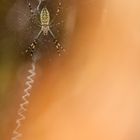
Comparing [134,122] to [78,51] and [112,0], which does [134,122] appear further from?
[112,0]

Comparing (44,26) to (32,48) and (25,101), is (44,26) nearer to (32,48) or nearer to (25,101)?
(32,48)

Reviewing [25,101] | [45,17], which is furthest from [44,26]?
[25,101]

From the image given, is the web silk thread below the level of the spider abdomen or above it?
below

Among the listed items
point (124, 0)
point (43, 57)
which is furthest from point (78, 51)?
point (124, 0)

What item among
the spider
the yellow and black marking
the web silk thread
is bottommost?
the web silk thread

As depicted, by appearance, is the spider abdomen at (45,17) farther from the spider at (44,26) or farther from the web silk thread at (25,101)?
the web silk thread at (25,101)

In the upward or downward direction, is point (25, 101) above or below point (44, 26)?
below

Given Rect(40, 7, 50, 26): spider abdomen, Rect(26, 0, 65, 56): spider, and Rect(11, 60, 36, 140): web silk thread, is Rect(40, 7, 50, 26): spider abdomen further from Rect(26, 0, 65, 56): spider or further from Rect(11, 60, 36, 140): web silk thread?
Rect(11, 60, 36, 140): web silk thread

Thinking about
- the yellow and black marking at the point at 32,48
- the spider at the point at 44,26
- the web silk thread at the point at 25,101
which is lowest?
the web silk thread at the point at 25,101

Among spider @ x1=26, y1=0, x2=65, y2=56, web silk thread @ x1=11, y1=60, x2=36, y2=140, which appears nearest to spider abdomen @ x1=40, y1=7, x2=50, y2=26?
spider @ x1=26, y1=0, x2=65, y2=56

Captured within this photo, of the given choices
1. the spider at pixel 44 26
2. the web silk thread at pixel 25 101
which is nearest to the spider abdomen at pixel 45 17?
the spider at pixel 44 26

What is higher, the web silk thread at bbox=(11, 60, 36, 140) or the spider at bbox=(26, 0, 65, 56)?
the spider at bbox=(26, 0, 65, 56)

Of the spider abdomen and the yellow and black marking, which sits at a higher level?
the spider abdomen
